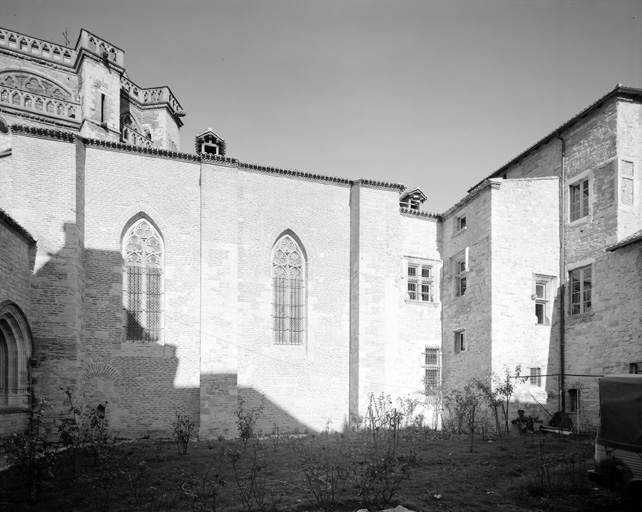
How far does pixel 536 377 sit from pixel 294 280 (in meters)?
10.00

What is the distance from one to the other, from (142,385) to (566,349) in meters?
15.5

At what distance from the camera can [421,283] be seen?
73.2 feet

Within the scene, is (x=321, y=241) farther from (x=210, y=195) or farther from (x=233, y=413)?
(x=233, y=413)

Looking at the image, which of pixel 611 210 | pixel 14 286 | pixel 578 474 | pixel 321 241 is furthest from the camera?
pixel 321 241

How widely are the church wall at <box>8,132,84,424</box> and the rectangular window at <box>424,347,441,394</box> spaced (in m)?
13.8

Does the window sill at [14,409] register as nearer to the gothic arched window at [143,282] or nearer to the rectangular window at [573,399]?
the gothic arched window at [143,282]

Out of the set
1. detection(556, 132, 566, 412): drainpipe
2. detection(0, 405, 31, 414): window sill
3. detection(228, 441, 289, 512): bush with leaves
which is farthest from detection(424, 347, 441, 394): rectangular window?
detection(0, 405, 31, 414): window sill

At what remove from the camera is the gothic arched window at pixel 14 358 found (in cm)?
1445

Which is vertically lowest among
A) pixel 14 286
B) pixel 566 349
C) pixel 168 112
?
pixel 566 349

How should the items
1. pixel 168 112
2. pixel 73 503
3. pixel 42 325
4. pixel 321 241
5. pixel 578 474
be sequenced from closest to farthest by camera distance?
pixel 73 503 < pixel 578 474 < pixel 42 325 < pixel 321 241 < pixel 168 112

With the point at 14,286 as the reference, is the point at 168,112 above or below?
above

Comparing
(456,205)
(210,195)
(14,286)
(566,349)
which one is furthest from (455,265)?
(14,286)

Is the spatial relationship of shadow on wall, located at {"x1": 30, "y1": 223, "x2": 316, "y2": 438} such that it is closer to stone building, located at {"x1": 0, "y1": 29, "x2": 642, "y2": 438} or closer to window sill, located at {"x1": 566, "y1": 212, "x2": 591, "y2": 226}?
stone building, located at {"x1": 0, "y1": 29, "x2": 642, "y2": 438}

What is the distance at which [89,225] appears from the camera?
690 inches
